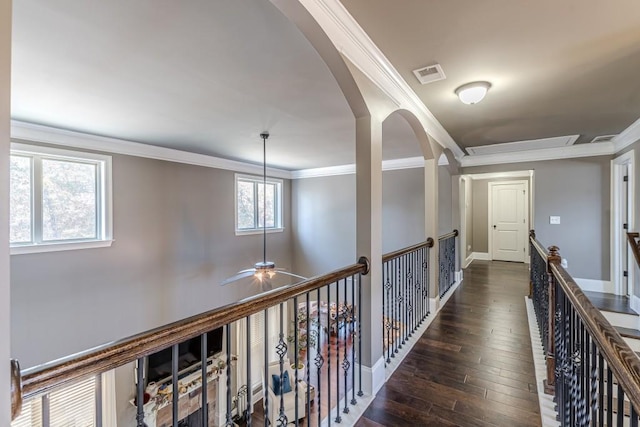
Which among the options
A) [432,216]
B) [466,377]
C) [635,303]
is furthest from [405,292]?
[635,303]

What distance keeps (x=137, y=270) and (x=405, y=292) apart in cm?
371

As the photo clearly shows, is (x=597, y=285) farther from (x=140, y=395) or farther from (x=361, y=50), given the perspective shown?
(x=140, y=395)

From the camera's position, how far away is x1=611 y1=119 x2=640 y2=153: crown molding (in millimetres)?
3637

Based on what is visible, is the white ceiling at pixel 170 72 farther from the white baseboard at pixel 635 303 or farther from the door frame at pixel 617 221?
the white baseboard at pixel 635 303

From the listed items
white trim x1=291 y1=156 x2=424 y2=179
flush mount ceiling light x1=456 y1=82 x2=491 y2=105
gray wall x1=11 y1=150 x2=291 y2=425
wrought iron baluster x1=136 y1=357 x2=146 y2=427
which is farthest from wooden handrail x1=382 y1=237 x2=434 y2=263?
gray wall x1=11 y1=150 x2=291 y2=425

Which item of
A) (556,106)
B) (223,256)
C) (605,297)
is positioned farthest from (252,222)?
(605,297)

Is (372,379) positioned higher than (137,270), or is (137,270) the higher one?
(137,270)

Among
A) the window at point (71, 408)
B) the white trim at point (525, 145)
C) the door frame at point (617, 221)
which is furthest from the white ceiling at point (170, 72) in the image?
the door frame at point (617, 221)

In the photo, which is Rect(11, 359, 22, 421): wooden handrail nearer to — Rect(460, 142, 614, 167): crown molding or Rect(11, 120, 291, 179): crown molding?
Rect(11, 120, 291, 179): crown molding

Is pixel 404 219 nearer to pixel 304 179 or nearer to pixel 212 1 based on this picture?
pixel 304 179

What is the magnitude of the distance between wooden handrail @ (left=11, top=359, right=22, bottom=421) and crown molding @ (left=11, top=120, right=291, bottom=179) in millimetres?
3885

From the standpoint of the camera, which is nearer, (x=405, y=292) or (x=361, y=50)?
(x=361, y=50)

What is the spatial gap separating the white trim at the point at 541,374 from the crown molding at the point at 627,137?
256cm

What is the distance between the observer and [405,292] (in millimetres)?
3072
